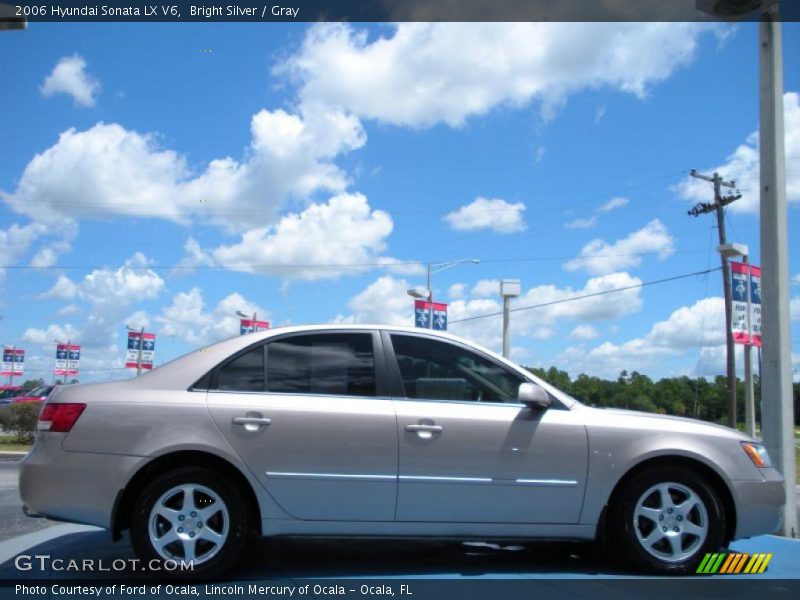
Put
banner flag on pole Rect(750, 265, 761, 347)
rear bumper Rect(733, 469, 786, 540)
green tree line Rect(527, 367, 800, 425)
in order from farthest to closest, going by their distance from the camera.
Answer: banner flag on pole Rect(750, 265, 761, 347), green tree line Rect(527, 367, 800, 425), rear bumper Rect(733, 469, 786, 540)

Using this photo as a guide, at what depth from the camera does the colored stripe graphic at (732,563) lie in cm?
493

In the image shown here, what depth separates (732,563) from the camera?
5.12 meters

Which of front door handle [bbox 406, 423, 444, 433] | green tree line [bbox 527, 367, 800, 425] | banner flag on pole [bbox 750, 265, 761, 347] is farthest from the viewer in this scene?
banner flag on pole [bbox 750, 265, 761, 347]

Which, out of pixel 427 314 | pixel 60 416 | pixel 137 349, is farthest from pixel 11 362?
pixel 60 416

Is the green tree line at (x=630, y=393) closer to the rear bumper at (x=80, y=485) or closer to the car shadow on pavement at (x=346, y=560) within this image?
the car shadow on pavement at (x=346, y=560)

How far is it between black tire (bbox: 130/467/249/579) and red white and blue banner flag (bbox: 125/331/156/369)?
→ 93.0ft

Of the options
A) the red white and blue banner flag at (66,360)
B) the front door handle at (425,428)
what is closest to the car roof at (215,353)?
the front door handle at (425,428)

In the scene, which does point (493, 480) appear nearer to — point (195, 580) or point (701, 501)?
point (701, 501)

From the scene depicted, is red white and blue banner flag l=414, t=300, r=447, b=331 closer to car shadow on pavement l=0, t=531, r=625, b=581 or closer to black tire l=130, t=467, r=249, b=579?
car shadow on pavement l=0, t=531, r=625, b=581

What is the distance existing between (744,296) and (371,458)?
7443 mm

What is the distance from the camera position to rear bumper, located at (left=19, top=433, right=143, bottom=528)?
4.51 metres

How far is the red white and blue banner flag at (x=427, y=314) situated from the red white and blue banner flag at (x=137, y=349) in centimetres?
1547

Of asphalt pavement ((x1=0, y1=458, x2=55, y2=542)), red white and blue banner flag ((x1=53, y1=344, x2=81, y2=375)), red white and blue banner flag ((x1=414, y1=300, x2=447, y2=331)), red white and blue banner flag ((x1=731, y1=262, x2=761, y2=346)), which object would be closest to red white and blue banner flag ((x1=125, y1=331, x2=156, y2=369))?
red white and blue banner flag ((x1=53, y1=344, x2=81, y2=375))

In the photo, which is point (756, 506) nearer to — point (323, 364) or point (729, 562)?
point (729, 562)
